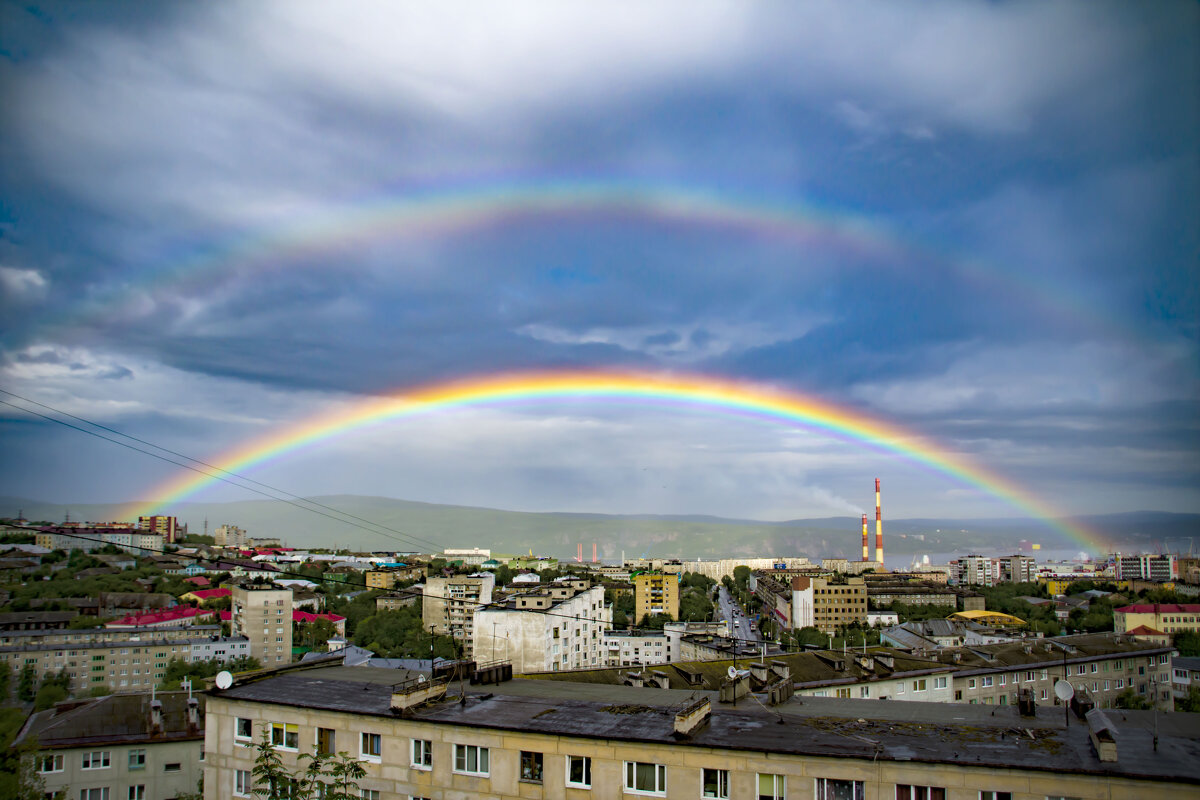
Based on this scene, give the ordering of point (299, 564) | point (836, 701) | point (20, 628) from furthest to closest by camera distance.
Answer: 1. point (299, 564)
2. point (20, 628)
3. point (836, 701)

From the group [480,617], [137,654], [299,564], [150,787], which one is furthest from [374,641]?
[299,564]

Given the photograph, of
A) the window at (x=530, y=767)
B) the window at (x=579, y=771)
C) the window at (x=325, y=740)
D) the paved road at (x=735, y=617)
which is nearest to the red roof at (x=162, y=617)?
the paved road at (x=735, y=617)

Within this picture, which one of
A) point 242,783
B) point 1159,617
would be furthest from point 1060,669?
point 1159,617

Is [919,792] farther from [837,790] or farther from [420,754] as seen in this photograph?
[420,754]

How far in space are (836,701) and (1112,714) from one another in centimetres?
624

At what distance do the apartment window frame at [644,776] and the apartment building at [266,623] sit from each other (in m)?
82.5

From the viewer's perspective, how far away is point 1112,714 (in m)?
17.5

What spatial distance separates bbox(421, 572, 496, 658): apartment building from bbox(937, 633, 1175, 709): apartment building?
58.3 meters

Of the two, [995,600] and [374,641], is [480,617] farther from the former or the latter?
[995,600]

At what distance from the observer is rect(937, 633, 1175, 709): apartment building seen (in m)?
37.2

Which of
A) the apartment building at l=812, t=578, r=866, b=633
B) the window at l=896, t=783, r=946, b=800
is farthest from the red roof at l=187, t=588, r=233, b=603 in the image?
the window at l=896, t=783, r=946, b=800

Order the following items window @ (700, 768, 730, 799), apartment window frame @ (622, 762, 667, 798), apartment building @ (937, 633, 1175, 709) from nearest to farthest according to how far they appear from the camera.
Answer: window @ (700, 768, 730, 799) → apartment window frame @ (622, 762, 667, 798) → apartment building @ (937, 633, 1175, 709)

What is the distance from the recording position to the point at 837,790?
37.9 ft

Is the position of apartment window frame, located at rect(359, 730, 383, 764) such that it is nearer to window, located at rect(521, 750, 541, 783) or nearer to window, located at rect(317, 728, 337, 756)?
window, located at rect(317, 728, 337, 756)
